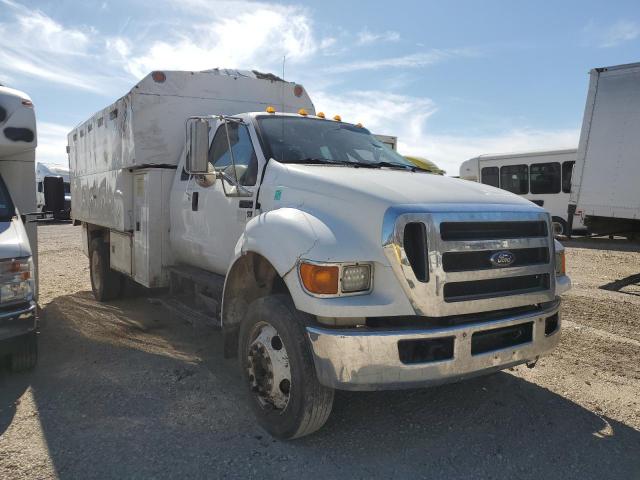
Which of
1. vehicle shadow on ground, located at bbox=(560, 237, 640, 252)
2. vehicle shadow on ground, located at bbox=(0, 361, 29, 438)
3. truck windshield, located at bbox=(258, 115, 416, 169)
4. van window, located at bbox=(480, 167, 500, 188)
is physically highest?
van window, located at bbox=(480, 167, 500, 188)

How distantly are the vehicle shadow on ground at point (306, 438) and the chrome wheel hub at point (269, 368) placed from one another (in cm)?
26

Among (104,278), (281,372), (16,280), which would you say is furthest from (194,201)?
(104,278)

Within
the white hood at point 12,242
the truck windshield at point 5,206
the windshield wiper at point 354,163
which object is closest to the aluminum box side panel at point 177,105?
the truck windshield at point 5,206

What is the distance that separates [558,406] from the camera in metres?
3.88

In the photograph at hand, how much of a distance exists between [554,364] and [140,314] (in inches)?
194

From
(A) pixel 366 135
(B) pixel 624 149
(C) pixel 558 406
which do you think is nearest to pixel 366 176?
(A) pixel 366 135

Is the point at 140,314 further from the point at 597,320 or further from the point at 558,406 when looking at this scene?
the point at 597,320

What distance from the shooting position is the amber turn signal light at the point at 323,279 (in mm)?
2893

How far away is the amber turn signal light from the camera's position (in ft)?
9.49

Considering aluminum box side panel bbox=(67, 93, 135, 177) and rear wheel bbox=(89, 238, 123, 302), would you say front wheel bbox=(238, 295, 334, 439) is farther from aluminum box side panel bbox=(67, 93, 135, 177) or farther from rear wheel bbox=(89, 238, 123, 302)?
rear wheel bbox=(89, 238, 123, 302)

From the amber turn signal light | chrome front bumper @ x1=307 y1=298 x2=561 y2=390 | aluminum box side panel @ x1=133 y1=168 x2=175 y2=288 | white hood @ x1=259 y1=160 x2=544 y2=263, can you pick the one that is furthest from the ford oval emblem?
aluminum box side panel @ x1=133 y1=168 x2=175 y2=288

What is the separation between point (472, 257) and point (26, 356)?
3817 millimetres

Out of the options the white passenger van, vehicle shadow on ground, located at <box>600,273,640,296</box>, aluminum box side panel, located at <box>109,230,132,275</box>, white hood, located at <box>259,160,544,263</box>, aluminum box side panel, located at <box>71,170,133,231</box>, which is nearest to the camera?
white hood, located at <box>259,160,544,263</box>

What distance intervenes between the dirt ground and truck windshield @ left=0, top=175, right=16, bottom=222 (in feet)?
4.61
